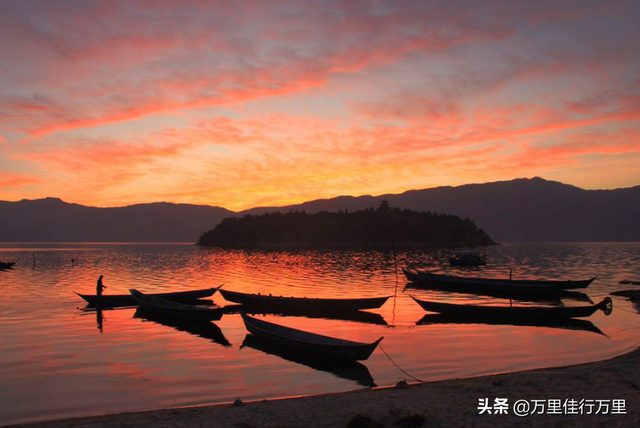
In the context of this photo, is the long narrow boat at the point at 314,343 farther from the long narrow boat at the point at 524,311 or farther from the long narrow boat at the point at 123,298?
the long narrow boat at the point at 123,298

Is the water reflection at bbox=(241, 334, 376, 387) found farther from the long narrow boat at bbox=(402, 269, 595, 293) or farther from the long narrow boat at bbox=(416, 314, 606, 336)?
the long narrow boat at bbox=(402, 269, 595, 293)

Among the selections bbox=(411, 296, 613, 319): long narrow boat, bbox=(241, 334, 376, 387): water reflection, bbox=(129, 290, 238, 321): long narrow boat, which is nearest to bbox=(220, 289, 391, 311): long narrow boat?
bbox=(129, 290, 238, 321): long narrow boat

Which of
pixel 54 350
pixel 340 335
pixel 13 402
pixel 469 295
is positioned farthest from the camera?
pixel 469 295

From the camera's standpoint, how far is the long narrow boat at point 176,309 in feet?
122

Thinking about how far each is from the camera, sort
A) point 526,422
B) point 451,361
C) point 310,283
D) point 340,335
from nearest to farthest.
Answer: point 526,422
point 451,361
point 340,335
point 310,283

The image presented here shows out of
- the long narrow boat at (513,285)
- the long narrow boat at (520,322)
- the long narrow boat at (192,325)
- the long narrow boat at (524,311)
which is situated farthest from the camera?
the long narrow boat at (513,285)

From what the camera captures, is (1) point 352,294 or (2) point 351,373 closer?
(2) point 351,373

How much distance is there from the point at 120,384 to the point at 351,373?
11.0 meters

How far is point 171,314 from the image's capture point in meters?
40.3

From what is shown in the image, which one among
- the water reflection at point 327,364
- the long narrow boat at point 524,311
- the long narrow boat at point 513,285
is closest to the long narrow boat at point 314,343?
the water reflection at point 327,364

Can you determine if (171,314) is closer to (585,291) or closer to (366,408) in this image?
(366,408)

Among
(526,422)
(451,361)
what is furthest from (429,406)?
(451,361)

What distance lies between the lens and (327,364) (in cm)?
2497

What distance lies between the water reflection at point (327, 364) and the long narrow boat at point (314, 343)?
1.48 ft
